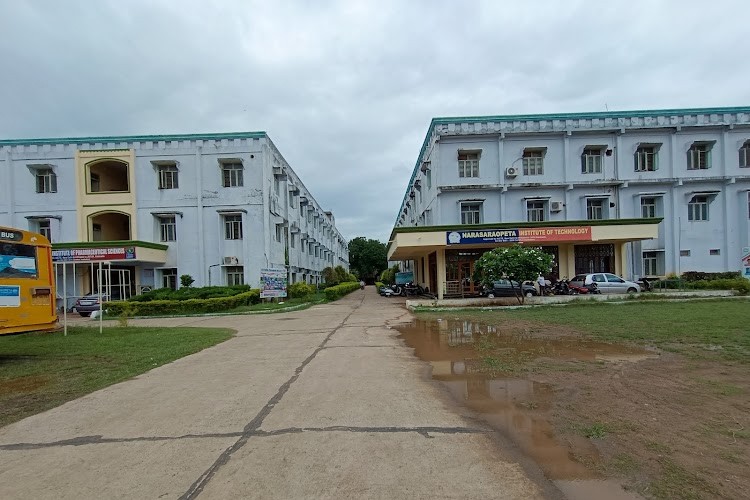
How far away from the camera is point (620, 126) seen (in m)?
28.2

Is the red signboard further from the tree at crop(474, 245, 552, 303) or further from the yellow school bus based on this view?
the yellow school bus

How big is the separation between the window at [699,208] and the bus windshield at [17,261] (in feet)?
111

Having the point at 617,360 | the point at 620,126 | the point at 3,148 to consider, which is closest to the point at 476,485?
the point at 617,360

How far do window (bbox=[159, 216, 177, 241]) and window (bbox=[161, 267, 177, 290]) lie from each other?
6.69ft

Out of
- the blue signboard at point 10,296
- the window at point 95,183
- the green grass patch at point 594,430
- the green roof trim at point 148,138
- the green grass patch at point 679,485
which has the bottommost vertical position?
the green grass patch at point 594,430

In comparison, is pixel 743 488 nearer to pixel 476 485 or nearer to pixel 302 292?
pixel 476 485

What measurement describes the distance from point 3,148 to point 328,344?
29234 millimetres

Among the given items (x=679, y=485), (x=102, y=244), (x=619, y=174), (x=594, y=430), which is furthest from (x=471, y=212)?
(x=679, y=485)

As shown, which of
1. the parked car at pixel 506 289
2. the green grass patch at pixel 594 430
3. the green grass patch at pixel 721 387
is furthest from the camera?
the parked car at pixel 506 289

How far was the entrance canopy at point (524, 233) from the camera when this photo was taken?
23.6 metres

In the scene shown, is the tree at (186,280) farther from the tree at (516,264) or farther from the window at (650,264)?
the window at (650,264)

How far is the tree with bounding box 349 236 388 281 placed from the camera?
3457 inches

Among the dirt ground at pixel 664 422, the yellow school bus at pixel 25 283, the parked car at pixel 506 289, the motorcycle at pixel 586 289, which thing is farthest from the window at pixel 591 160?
the yellow school bus at pixel 25 283

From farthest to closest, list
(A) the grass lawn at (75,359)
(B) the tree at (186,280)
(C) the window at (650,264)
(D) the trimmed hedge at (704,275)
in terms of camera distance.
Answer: (C) the window at (650,264)
(D) the trimmed hedge at (704,275)
(B) the tree at (186,280)
(A) the grass lawn at (75,359)
